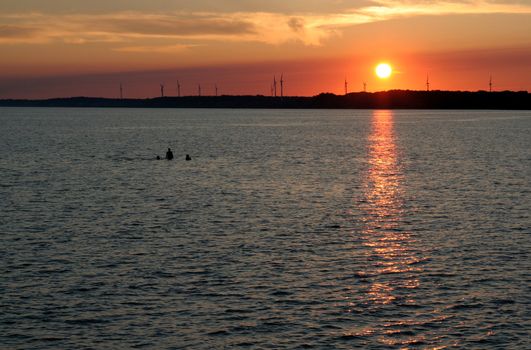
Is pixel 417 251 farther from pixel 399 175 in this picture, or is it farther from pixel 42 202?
pixel 399 175

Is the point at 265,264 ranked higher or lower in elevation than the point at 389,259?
higher

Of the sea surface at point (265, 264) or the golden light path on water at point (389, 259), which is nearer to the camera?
the sea surface at point (265, 264)

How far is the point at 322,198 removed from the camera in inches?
Result: 2707

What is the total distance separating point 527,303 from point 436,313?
4.62 meters

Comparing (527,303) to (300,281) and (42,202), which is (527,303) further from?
(42,202)

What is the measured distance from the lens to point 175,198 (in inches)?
2719

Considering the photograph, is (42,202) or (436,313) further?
(42,202)

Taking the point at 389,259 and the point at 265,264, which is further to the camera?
the point at 389,259

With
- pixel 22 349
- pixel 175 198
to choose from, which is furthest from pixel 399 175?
pixel 22 349

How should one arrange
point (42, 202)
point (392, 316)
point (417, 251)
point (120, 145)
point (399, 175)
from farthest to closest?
point (120, 145) < point (399, 175) < point (42, 202) < point (417, 251) < point (392, 316)

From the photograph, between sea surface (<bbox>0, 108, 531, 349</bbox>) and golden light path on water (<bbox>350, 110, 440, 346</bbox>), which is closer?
sea surface (<bbox>0, 108, 531, 349</bbox>)

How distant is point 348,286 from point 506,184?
165 feet

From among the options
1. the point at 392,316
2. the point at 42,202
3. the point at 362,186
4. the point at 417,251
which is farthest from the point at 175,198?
the point at 392,316


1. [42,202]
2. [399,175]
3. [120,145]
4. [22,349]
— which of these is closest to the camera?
[22,349]
